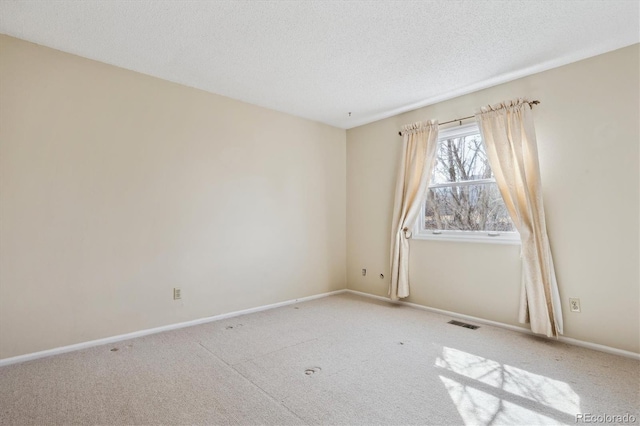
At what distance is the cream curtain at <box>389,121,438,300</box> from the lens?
3875mm

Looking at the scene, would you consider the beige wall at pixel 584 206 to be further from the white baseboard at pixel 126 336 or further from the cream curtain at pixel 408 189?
the white baseboard at pixel 126 336

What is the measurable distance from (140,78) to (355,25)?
7.05 ft

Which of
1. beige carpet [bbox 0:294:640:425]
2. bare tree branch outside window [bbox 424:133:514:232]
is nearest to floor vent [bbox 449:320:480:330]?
beige carpet [bbox 0:294:640:425]

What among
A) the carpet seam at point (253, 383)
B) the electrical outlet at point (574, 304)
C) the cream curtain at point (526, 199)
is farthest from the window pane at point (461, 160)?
the carpet seam at point (253, 383)

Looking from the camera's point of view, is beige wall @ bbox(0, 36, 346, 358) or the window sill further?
the window sill

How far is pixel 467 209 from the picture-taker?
3.70 metres

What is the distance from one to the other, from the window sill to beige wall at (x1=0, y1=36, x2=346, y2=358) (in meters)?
1.62

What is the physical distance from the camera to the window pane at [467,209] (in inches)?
135

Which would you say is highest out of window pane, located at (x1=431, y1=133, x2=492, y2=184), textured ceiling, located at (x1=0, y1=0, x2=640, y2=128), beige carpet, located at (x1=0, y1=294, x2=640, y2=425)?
textured ceiling, located at (x1=0, y1=0, x2=640, y2=128)

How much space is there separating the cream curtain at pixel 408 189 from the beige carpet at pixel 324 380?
0.97m

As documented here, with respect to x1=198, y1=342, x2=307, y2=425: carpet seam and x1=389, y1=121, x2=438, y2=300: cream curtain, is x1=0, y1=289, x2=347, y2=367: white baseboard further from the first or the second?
x1=389, y1=121, x2=438, y2=300: cream curtain

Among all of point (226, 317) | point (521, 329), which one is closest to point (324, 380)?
point (226, 317)

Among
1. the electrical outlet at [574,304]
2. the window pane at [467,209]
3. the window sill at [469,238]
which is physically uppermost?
the window pane at [467,209]

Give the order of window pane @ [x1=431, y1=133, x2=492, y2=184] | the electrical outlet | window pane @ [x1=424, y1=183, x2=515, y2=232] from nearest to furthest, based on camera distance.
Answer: the electrical outlet
window pane @ [x1=424, y1=183, x2=515, y2=232]
window pane @ [x1=431, y1=133, x2=492, y2=184]
